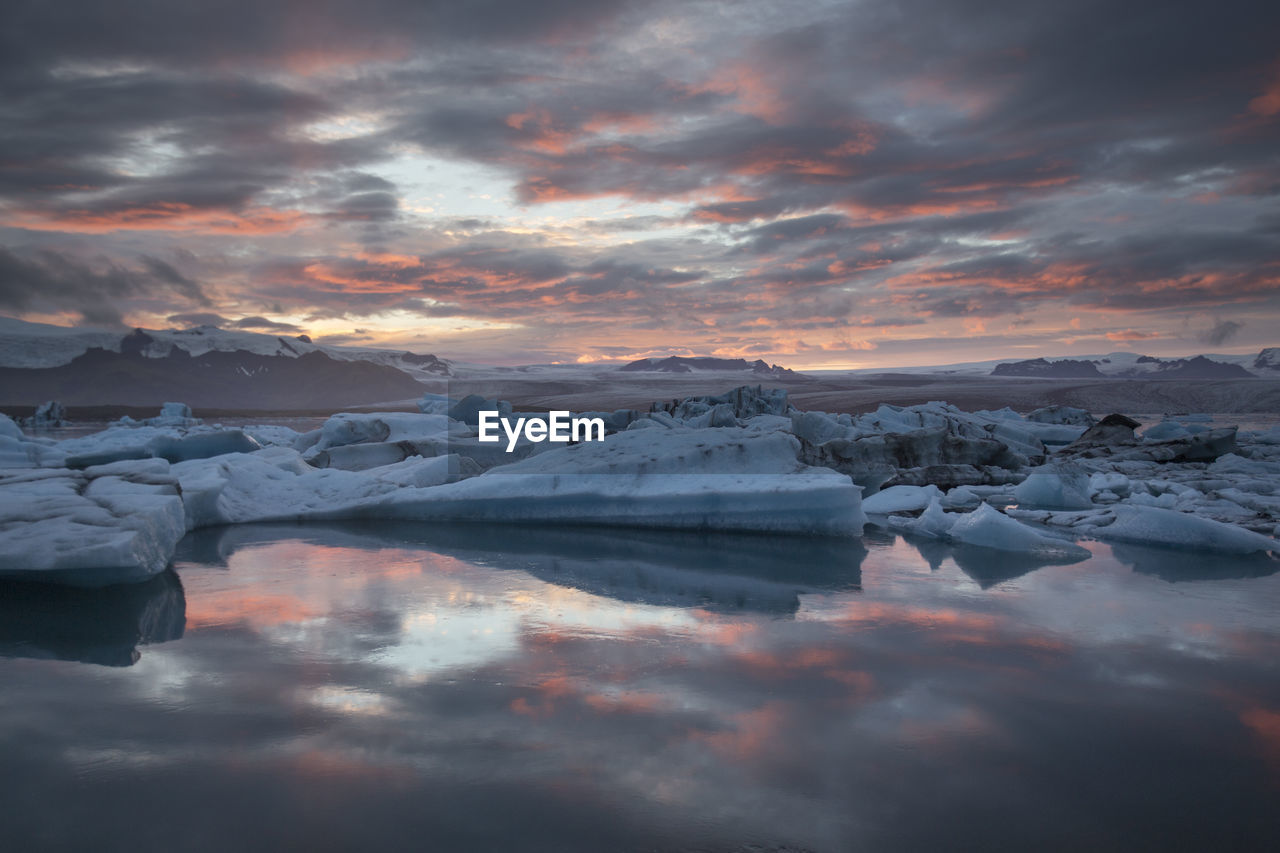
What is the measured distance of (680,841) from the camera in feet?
6.43

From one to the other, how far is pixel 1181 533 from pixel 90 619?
8142 millimetres

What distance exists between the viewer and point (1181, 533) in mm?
6285

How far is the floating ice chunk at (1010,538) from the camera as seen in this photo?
20.5 ft

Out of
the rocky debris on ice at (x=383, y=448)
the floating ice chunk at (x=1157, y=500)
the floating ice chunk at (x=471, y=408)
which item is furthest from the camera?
the floating ice chunk at (x=471, y=408)

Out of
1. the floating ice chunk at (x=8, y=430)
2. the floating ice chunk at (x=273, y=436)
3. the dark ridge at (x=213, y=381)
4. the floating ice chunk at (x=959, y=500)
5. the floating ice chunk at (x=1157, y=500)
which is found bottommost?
the floating ice chunk at (x=959, y=500)

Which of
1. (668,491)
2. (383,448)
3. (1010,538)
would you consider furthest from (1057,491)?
(383,448)

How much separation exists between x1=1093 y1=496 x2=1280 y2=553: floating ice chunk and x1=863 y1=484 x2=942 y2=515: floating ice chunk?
2001 mm

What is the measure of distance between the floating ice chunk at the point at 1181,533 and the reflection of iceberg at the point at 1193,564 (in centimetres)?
8

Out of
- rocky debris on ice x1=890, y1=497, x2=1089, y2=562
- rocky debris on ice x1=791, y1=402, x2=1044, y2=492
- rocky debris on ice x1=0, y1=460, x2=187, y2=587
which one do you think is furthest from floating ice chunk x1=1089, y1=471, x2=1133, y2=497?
rocky debris on ice x1=0, y1=460, x2=187, y2=587

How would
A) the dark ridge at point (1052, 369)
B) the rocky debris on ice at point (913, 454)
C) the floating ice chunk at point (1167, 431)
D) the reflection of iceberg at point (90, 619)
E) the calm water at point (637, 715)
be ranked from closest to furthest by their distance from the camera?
the calm water at point (637, 715) → the reflection of iceberg at point (90, 619) → the rocky debris on ice at point (913, 454) → the floating ice chunk at point (1167, 431) → the dark ridge at point (1052, 369)

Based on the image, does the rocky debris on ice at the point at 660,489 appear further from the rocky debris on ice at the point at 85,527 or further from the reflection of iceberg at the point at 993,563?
the reflection of iceberg at the point at 993,563

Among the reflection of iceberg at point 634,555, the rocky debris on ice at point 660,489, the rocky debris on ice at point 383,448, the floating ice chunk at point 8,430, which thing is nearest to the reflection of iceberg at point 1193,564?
the rocky debris on ice at point 660,489

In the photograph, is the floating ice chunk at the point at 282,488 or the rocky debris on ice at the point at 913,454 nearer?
the floating ice chunk at the point at 282,488

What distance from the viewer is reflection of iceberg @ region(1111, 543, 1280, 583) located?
5.39 metres
